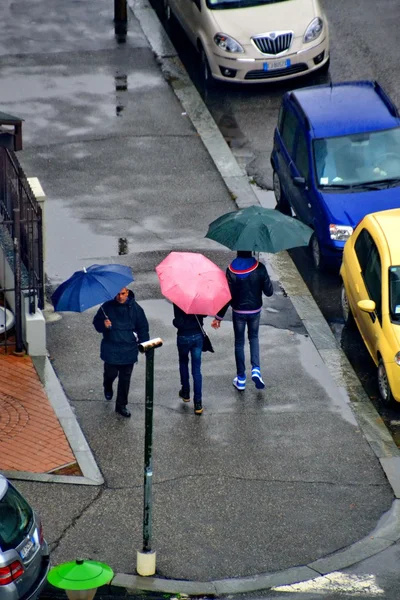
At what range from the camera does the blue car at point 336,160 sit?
56.1ft

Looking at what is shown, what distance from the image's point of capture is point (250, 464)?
13320 mm

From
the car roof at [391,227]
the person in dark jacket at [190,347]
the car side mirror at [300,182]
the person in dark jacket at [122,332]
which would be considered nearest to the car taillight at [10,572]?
the person in dark jacket at [122,332]

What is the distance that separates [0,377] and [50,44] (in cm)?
1225

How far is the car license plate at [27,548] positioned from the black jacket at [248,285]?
469 centimetres

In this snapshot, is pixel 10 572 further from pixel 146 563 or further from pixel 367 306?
pixel 367 306

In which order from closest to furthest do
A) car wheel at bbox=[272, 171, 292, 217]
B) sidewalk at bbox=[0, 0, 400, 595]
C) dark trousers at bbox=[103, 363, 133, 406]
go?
sidewalk at bbox=[0, 0, 400, 595] → dark trousers at bbox=[103, 363, 133, 406] → car wheel at bbox=[272, 171, 292, 217]

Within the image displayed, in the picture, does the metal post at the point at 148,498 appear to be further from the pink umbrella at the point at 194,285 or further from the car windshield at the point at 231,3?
the car windshield at the point at 231,3

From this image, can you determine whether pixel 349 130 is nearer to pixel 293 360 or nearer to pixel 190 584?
Result: pixel 293 360

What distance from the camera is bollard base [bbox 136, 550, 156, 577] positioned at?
11.5 m

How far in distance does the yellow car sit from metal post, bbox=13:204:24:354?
12.6ft

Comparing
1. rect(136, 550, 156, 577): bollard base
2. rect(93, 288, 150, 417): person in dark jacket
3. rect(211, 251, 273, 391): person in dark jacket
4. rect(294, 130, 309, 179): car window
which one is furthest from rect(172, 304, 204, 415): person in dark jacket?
rect(294, 130, 309, 179): car window

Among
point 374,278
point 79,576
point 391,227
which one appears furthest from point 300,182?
point 79,576

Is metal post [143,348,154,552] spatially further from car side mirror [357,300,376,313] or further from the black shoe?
car side mirror [357,300,376,313]

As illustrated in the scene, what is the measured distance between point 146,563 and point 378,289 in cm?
474
